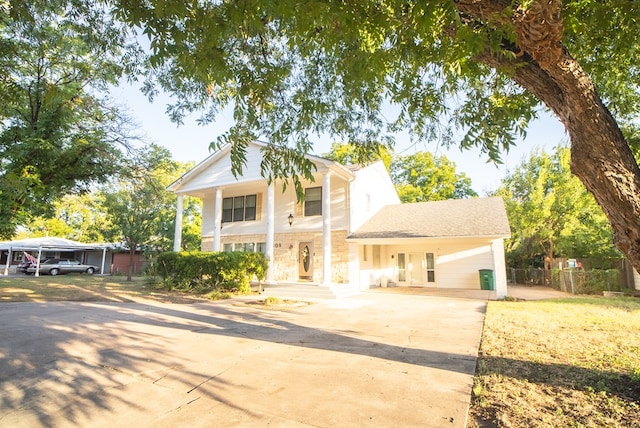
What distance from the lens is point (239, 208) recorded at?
18.7 metres

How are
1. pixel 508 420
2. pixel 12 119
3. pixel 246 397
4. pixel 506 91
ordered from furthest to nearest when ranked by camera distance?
pixel 12 119 → pixel 506 91 → pixel 246 397 → pixel 508 420

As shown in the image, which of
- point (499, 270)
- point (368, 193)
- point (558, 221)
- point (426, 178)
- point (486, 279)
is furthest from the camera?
point (426, 178)

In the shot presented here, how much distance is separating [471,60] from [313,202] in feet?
41.7

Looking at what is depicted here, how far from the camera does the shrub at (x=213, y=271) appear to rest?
13.6 meters

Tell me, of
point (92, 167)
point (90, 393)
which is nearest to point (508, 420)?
point (90, 393)

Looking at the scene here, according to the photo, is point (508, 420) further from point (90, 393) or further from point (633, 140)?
point (90, 393)

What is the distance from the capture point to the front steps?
12941mm

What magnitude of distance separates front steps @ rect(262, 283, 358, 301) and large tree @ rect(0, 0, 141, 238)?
7.45 metres

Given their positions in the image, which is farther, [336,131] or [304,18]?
[336,131]

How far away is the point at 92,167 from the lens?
10164 millimetres

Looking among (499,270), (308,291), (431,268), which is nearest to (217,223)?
(308,291)

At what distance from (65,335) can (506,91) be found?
8716mm

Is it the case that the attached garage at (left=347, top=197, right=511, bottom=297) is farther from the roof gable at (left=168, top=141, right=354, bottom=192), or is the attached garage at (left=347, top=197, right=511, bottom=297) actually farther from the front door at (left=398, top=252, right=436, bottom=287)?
the roof gable at (left=168, top=141, right=354, bottom=192)

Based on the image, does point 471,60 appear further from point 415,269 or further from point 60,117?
point 415,269
